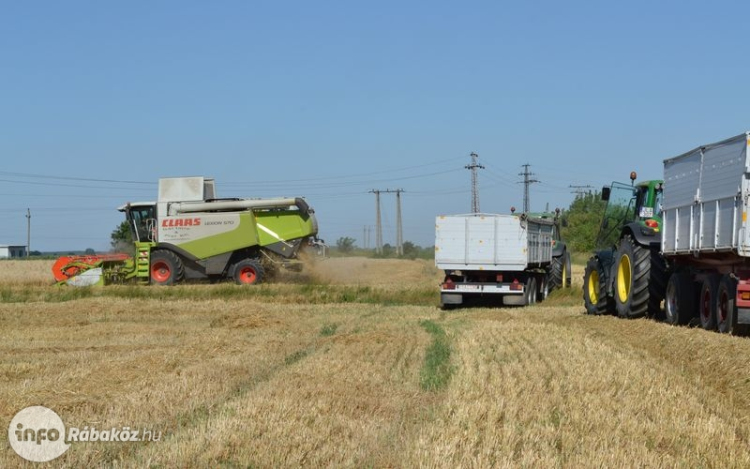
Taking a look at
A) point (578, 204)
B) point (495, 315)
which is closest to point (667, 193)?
point (495, 315)

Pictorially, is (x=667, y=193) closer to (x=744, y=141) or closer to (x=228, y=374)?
(x=744, y=141)

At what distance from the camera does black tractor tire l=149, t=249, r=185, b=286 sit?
2981cm

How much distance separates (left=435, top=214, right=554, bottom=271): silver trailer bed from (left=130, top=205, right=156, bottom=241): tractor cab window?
1260 cm

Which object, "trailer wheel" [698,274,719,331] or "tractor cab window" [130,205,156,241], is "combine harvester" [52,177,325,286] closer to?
"tractor cab window" [130,205,156,241]

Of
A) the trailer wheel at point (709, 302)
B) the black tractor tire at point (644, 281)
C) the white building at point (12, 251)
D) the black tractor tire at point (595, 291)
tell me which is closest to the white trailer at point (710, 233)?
the trailer wheel at point (709, 302)

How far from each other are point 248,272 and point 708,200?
19.3 meters

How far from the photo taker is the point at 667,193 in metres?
14.7

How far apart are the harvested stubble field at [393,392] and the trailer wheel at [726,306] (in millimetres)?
386

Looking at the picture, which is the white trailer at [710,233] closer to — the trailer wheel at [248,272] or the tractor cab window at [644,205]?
the tractor cab window at [644,205]

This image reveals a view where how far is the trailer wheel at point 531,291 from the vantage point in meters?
22.9

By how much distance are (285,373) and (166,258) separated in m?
21.5

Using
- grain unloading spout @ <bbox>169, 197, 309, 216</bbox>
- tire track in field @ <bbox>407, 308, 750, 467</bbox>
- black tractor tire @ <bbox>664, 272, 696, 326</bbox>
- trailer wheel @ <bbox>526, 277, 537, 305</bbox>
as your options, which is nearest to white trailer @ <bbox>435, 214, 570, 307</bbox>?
trailer wheel @ <bbox>526, 277, 537, 305</bbox>

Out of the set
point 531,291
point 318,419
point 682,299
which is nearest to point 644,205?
point 682,299

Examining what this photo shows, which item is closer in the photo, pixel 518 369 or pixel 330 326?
pixel 518 369
